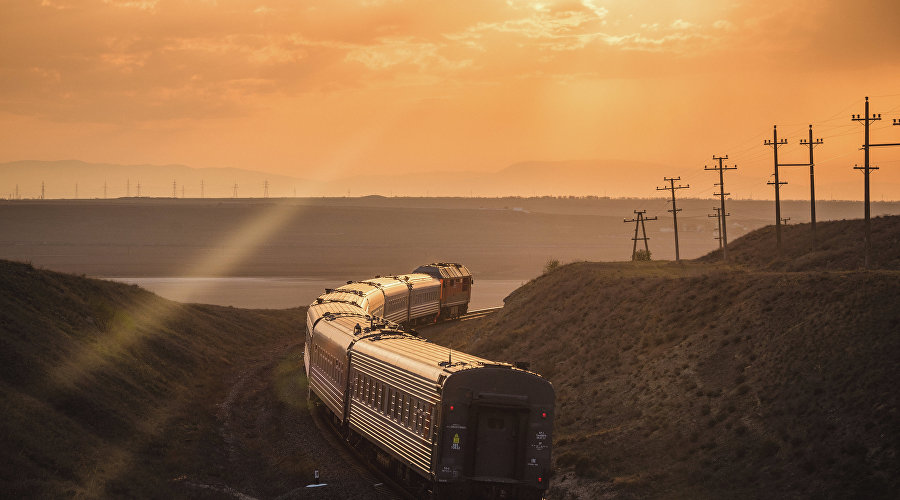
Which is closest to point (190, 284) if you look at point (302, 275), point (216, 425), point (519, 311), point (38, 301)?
point (302, 275)

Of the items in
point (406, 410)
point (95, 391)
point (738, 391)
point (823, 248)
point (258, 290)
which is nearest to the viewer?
point (406, 410)

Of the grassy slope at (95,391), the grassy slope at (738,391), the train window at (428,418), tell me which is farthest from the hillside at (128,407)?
the grassy slope at (738,391)

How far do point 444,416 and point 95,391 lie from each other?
1838 cm

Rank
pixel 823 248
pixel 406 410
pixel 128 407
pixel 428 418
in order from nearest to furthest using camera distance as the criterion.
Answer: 1. pixel 428 418
2. pixel 406 410
3. pixel 128 407
4. pixel 823 248

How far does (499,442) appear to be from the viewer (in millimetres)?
23812

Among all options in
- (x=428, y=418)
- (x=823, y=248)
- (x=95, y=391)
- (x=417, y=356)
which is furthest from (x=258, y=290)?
(x=428, y=418)

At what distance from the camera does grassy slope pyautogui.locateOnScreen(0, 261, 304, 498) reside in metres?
26.5

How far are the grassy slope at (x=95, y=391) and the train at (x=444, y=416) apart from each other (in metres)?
5.59

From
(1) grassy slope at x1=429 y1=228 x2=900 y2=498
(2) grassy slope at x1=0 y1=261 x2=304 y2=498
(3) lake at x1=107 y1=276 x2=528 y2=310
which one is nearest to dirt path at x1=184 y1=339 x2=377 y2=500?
(2) grassy slope at x1=0 y1=261 x2=304 y2=498

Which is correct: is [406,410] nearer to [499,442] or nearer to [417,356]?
[417,356]

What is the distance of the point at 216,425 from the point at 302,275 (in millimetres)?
152242

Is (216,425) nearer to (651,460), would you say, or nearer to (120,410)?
(120,410)

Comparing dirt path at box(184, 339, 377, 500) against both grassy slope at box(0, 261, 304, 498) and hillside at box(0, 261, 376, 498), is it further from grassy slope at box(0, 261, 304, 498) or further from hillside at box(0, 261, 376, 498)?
grassy slope at box(0, 261, 304, 498)

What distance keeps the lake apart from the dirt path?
226 ft
